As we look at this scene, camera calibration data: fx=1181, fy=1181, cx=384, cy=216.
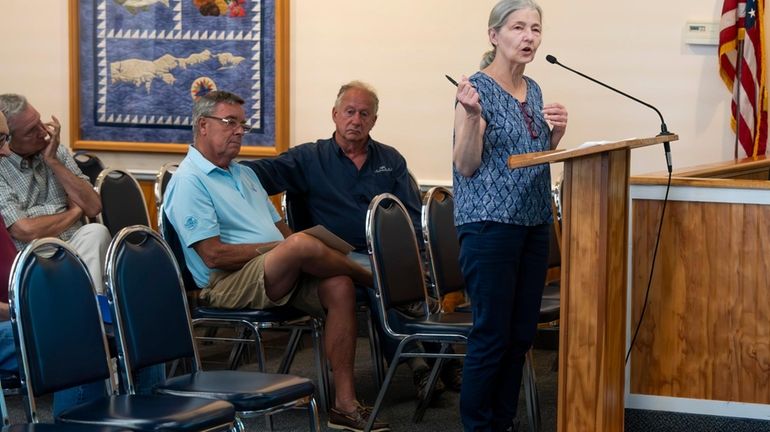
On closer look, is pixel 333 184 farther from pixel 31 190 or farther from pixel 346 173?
pixel 31 190

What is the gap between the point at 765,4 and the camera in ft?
19.2

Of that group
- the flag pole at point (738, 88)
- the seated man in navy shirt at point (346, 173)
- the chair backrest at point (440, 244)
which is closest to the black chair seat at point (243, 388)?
the chair backrest at point (440, 244)

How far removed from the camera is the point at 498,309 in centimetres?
327

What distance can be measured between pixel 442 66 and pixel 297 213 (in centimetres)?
155

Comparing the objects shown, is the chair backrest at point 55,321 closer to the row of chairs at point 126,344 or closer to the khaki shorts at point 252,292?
the row of chairs at point 126,344

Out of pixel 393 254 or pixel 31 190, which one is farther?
pixel 31 190

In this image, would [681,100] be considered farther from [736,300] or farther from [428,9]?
[736,300]

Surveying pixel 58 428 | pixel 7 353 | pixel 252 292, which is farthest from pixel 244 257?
pixel 58 428

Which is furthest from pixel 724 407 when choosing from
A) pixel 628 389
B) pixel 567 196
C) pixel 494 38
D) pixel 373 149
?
pixel 373 149

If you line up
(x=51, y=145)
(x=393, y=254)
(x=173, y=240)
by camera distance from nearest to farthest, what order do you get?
(x=393, y=254), (x=173, y=240), (x=51, y=145)

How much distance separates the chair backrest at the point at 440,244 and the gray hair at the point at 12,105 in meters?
1.58

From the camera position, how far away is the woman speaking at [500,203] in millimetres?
3234

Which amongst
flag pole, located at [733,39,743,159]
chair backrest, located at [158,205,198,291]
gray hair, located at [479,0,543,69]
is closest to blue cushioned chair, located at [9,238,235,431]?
chair backrest, located at [158,205,198,291]

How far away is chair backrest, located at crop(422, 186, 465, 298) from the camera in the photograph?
4.05 m
